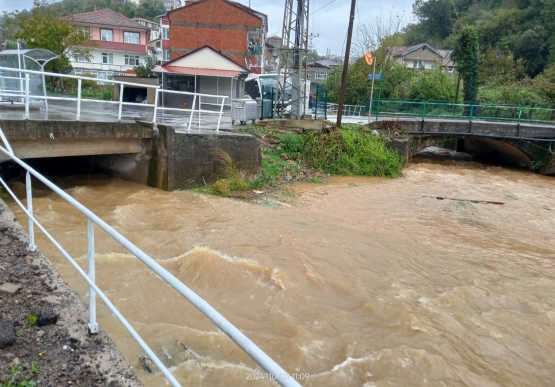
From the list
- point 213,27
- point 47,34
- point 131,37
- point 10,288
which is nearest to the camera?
point 10,288

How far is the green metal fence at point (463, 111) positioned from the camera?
2273 centimetres

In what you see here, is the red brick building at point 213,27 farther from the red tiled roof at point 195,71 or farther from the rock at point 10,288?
the rock at point 10,288

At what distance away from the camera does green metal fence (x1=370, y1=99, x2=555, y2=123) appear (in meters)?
22.7

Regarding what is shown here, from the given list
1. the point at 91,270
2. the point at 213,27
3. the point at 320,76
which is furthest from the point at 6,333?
the point at 320,76

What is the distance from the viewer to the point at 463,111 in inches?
962

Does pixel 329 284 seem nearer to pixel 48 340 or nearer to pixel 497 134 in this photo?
pixel 48 340

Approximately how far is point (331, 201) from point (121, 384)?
10.0 metres

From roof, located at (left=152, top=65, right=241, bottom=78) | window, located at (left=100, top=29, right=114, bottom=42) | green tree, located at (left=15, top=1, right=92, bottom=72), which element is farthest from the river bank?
window, located at (left=100, top=29, right=114, bottom=42)

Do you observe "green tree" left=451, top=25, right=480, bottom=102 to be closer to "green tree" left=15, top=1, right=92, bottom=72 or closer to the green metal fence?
the green metal fence

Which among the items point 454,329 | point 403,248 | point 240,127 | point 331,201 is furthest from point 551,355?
point 240,127

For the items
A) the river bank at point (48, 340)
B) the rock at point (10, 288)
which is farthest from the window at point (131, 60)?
the rock at point (10, 288)

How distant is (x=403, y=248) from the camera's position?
8.66 meters

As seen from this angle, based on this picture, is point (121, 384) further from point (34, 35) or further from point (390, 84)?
point (390, 84)

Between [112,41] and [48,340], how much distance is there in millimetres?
59782
